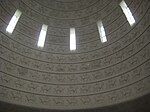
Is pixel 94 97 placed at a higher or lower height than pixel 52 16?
lower

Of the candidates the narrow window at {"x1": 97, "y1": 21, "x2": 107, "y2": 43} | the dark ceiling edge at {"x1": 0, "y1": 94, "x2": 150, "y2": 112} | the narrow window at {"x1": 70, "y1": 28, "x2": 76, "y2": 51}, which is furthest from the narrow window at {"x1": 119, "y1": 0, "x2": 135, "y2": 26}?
the dark ceiling edge at {"x1": 0, "y1": 94, "x2": 150, "y2": 112}

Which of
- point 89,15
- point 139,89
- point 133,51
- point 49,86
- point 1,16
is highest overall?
point 89,15

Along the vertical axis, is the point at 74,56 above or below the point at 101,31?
below

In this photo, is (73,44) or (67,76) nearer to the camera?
(67,76)

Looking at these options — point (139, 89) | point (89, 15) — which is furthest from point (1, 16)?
point (139, 89)

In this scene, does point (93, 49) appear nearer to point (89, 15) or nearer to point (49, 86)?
point (89, 15)

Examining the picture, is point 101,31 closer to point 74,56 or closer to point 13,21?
point 74,56

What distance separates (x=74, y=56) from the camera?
49.6 ft

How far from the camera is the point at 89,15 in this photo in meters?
16.2

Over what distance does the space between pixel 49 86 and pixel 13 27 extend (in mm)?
4370

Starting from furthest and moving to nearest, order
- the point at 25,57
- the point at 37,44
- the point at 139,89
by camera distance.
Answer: the point at 37,44 → the point at 25,57 → the point at 139,89

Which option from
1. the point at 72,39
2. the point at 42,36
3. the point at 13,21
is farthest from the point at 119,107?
the point at 13,21

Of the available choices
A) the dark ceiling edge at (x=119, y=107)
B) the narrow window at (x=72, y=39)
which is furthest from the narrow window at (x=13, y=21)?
the dark ceiling edge at (x=119, y=107)

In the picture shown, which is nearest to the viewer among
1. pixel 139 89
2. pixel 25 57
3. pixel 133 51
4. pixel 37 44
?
pixel 139 89
